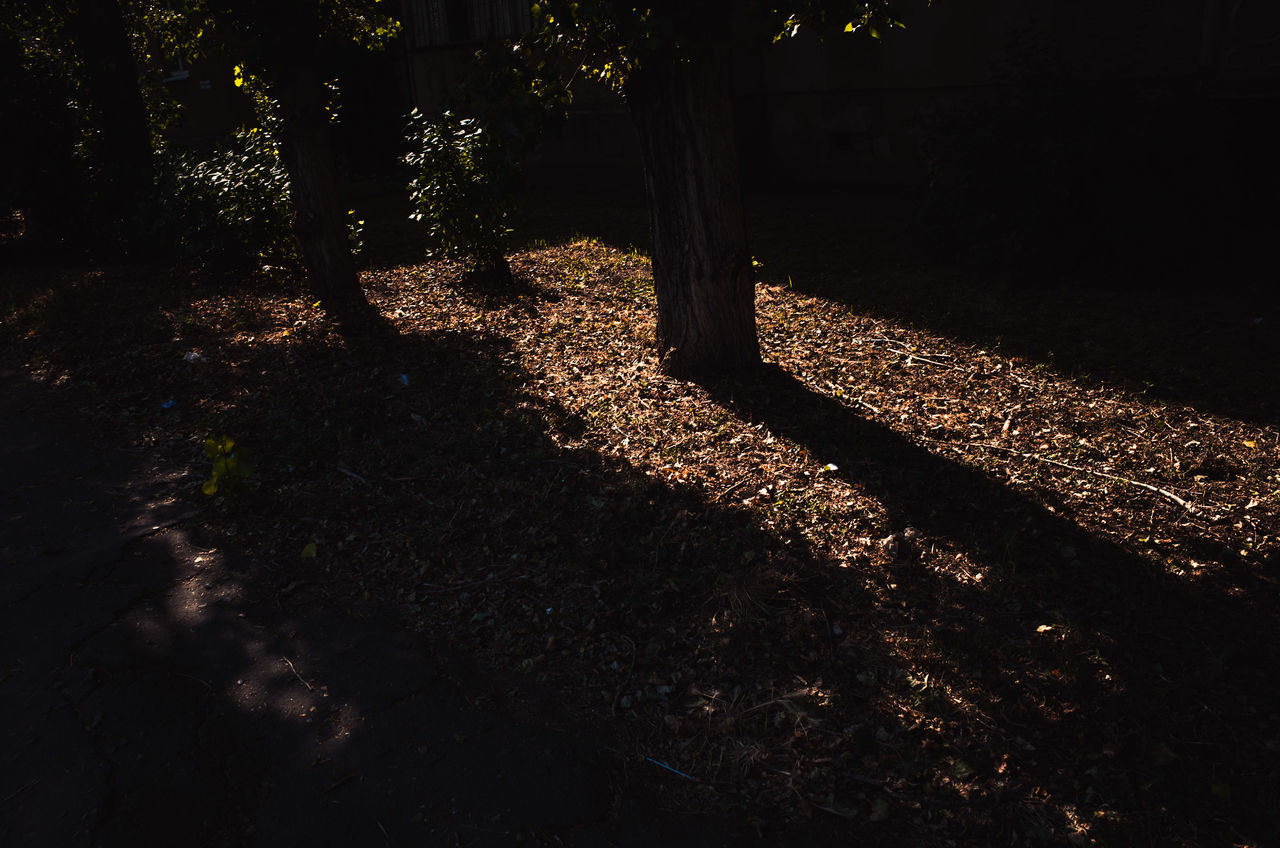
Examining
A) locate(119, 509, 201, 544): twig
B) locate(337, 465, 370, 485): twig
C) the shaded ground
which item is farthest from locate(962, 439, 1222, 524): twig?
locate(119, 509, 201, 544): twig

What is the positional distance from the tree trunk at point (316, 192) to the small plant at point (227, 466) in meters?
2.90

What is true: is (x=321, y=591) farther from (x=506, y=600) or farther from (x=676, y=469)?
(x=676, y=469)

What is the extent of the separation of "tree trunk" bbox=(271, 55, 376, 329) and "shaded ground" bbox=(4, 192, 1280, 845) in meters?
1.31

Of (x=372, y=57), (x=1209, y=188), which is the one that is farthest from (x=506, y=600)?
(x=372, y=57)

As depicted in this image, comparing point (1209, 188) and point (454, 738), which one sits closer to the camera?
point (454, 738)

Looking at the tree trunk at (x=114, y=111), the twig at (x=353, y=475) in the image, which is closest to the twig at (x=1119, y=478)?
the twig at (x=353, y=475)

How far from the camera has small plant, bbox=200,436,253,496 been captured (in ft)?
14.7

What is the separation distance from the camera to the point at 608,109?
13414 millimetres

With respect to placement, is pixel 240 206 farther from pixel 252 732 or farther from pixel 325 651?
pixel 252 732

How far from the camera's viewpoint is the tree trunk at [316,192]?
289 inches

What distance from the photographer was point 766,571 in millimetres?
3744

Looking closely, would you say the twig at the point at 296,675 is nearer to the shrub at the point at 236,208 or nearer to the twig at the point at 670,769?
the twig at the point at 670,769

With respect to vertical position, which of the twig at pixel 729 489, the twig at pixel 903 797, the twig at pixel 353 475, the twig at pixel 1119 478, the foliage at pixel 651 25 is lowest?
the twig at pixel 903 797

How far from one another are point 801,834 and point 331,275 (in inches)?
272
